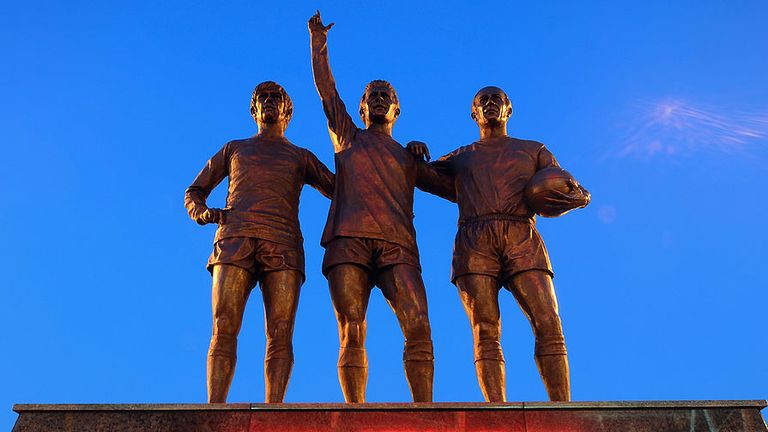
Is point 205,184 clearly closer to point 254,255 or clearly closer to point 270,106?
point 270,106

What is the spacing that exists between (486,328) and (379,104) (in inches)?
120

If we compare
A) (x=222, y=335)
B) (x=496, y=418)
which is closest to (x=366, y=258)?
(x=222, y=335)

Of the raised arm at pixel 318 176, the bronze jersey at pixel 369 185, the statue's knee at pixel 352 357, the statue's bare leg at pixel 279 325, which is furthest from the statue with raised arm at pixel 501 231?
the statue's bare leg at pixel 279 325

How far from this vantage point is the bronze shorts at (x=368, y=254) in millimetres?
9609

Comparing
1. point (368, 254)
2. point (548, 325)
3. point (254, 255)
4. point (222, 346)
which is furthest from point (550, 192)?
point (222, 346)

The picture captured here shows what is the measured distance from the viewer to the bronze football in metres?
9.88

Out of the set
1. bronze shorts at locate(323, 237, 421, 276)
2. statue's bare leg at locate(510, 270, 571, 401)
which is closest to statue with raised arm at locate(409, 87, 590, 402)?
statue's bare leg at locate(510, 270, 571, 401)

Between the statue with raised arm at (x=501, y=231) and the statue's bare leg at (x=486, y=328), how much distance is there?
0.03 ft

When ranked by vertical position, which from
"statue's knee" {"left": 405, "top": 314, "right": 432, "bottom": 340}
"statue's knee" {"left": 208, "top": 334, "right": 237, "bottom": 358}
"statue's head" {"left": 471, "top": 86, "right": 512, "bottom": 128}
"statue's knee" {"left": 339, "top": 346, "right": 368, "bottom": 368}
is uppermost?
"statue's head" {"left": 471, "top": 86, "right": 512, "bottom": 128}

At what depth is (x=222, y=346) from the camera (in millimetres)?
9281

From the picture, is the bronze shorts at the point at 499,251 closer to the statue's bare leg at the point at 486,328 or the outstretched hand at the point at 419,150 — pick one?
the statue's bare leg at the point at 486,328

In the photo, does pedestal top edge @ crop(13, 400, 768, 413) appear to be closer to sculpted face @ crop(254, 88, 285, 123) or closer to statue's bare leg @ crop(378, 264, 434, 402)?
statue's bare leg @ crop(378, 264, 434, 402)

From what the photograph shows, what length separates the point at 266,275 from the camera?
31.7 feet

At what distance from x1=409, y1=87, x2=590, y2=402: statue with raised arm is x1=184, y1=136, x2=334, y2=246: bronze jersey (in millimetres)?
1321
